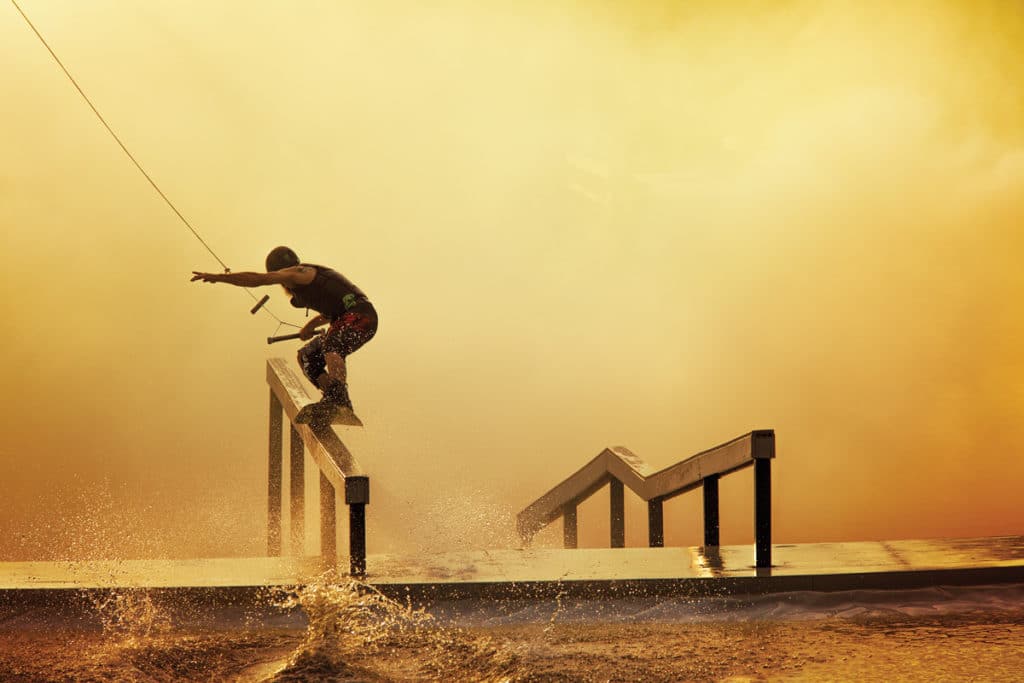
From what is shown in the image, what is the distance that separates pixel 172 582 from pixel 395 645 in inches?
57.1

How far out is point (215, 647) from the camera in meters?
4.11

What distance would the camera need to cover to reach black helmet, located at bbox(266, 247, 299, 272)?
7246mm

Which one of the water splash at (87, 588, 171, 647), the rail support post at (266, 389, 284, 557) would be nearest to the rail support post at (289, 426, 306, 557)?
the rail support post at (266, 389, 284, 557)

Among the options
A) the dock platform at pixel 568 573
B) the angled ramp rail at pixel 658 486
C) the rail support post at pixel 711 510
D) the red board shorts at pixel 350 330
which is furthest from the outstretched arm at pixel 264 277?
the rail support post at pixel 711 510

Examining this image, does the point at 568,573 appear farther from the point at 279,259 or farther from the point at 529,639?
the point at 279,259

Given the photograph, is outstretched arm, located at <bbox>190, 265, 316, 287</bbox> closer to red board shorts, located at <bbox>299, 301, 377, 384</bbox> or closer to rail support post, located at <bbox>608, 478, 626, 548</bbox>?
red board shorts, located at <bbox>299, 301, 377, 384</bbox>

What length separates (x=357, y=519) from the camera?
5320 mm

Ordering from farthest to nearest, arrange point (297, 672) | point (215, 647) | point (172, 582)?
point (172, 582), point (215, 647), point (297, 672)

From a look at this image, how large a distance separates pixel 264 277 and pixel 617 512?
3660 mm

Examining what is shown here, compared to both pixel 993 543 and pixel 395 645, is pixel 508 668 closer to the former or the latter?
pixel 395 645

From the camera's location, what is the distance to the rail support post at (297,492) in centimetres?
879

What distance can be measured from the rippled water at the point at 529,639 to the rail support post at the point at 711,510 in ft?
5.38

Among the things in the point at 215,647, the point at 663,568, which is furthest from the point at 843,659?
the point at 215,647

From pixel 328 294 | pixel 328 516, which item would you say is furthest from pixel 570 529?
pixel 328 294
